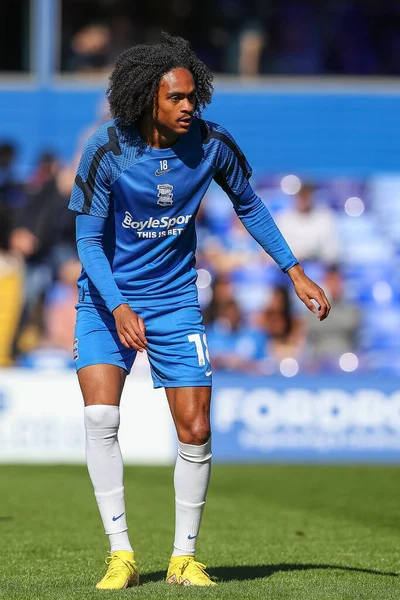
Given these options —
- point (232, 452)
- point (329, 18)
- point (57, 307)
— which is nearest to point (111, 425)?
point (232, 452)

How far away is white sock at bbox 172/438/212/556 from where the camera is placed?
5.22 metres

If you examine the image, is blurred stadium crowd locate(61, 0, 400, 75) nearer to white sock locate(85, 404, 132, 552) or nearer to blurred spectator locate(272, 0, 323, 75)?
blurred spectator locate(272, 0, 323, 75)

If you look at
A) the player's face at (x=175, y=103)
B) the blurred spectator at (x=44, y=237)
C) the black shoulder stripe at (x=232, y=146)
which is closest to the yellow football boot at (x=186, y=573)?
the black shoulder stripe at (x=232, y=146)

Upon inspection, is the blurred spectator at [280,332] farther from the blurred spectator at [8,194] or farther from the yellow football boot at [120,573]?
the yellow football boot at [120,573]

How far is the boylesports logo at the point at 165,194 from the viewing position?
16.8ft

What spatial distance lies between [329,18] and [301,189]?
3385mm

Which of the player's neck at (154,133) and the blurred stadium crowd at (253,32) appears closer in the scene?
the player's neck at (154,133)

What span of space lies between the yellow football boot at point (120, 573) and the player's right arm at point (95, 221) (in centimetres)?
104

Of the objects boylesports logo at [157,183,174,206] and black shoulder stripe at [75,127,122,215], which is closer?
black shoulder stripe at [75,127,122,215]

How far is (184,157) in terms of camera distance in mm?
5164

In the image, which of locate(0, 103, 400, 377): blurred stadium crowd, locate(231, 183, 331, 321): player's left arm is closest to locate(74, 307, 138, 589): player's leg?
locate(231, 183, 331, 321): player's left arm

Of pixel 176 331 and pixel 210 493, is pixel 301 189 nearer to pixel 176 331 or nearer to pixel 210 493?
pixel 210 493

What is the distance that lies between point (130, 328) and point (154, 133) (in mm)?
909

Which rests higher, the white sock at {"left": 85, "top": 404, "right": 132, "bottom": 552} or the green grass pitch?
the white sock at {"left": 85, "top": 404, "right": 132, "bottom": 552}
